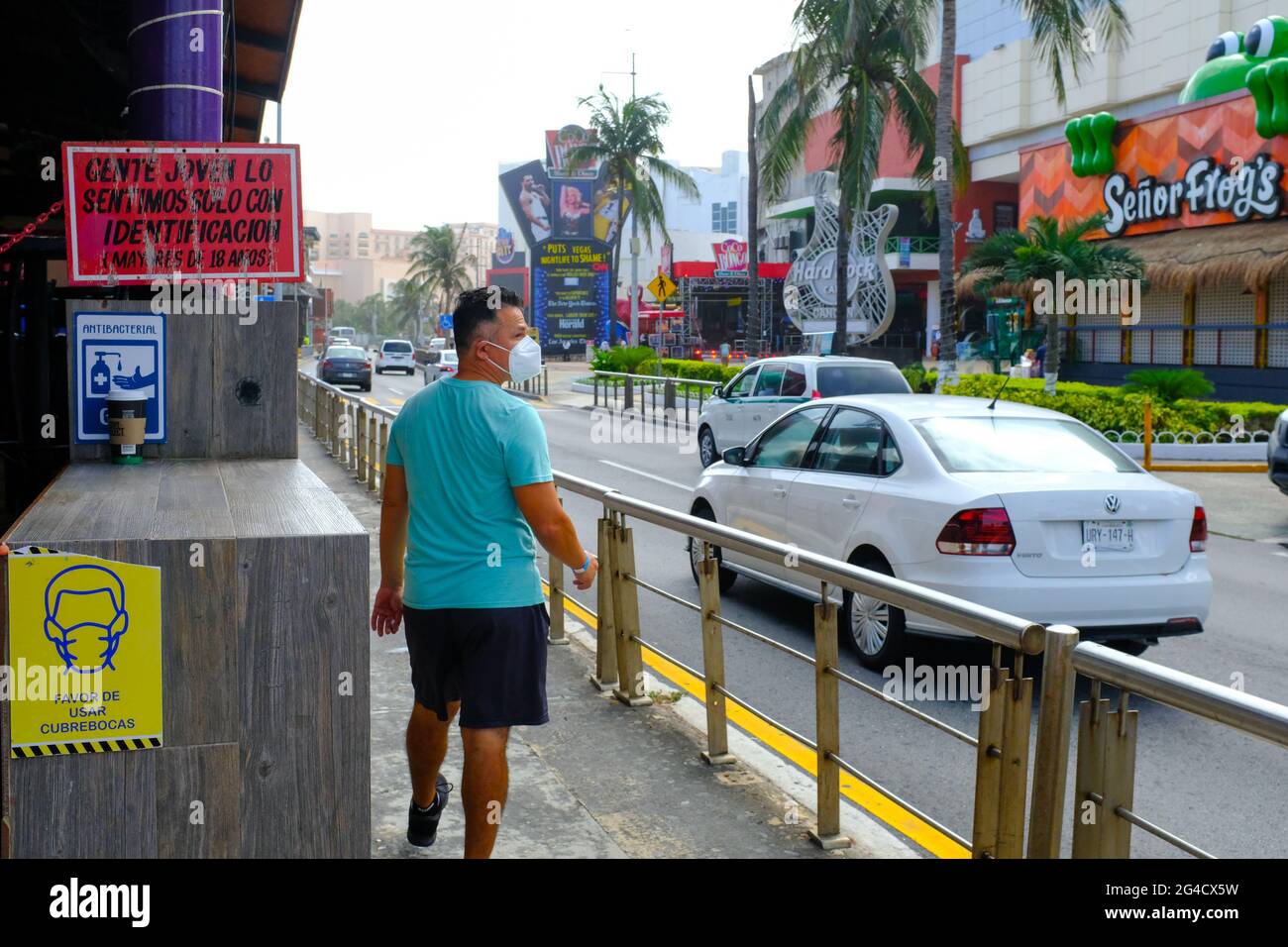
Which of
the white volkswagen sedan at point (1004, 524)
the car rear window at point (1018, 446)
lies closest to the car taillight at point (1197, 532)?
the white volkswagen sedan at point (1004, 524)

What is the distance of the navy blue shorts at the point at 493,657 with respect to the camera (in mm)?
4105

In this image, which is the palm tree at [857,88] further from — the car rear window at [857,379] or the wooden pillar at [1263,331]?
the car rear window at [857,379]

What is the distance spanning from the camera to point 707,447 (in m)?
20.0

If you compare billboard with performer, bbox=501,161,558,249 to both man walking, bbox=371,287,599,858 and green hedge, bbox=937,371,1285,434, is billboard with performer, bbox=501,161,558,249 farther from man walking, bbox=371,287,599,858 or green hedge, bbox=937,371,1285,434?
man walking, bbox=371,287,599,858

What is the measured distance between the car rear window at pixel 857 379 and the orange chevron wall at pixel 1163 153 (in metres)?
14.9

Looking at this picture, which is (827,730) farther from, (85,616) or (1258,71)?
(1258,71)

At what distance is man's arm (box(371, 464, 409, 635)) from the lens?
14.7ft

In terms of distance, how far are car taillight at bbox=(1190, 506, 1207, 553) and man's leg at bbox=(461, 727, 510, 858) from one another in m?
4.66

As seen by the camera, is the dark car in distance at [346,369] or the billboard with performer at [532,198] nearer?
the dark car in distance at [346,369]

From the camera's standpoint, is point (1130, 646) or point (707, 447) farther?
point (707, 447)

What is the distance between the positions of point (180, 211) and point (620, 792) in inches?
110

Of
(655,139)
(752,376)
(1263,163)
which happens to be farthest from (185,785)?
(655,139)

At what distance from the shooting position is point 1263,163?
92.1 ft

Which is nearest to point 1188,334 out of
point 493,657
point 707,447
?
point 707,447
